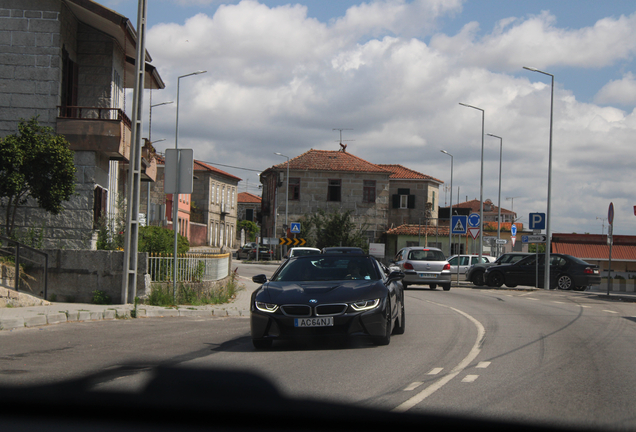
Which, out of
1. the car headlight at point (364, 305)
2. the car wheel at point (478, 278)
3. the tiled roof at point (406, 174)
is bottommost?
the car wheel at point (478, 278)

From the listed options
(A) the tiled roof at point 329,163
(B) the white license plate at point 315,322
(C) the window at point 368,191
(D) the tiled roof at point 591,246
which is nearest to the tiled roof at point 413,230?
(C) the window at point 368,191

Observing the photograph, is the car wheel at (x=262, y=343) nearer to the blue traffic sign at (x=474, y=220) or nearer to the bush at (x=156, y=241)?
the bush at (x=156, y=241)

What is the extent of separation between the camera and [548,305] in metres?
19.3

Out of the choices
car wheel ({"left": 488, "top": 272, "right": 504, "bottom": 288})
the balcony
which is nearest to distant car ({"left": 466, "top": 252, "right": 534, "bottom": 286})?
car wheel ({"left": 488, "top": 272, "right": 504, "bottom": 288})

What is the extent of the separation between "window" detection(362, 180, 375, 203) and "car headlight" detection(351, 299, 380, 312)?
5644cm

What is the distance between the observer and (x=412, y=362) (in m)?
8.52

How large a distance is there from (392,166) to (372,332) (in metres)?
66.4

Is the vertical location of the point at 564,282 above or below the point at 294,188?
below

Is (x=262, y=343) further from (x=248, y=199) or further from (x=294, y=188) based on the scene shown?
(x=248, y=199)

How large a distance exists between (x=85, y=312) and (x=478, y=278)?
2118 centimetres

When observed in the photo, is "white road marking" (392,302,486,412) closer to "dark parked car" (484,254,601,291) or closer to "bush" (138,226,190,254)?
"bush" (138,226,190,254)

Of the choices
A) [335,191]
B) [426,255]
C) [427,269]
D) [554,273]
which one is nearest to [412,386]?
[427,269]

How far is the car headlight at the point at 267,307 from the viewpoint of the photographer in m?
9.25

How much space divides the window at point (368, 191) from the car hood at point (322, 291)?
55815mm
